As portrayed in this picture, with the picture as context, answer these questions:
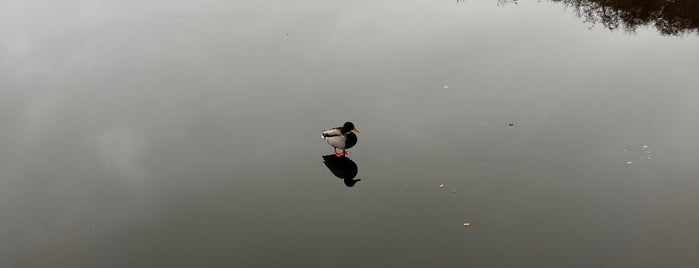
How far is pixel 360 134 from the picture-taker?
7.42 meters

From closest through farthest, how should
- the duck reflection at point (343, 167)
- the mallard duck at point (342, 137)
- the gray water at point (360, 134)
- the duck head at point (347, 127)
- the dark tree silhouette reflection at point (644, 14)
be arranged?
1. the gray water at point (360, 134)
2. the duck reflection at point (343, 167)
3. the mallard duck at point (342, 137)
4. the duck head at point (347, 127)
5. the dark tree silhouette reflection at point (644, 14)

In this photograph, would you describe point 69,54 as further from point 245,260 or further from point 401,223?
point 401,223

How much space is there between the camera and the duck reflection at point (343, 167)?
680cm

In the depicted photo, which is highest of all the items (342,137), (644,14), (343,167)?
(644,14)

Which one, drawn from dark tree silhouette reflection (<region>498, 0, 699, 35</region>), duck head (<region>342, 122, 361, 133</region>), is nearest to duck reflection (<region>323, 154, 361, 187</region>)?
duck head (<region>342, 122, 361, 133</region>)

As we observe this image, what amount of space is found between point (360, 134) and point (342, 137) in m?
0.50

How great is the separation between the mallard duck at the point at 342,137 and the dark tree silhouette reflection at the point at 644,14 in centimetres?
474

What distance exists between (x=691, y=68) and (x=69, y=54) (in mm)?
9039

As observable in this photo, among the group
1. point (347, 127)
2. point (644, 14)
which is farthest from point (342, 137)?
point (644, 14)

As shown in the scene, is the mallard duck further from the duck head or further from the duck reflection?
the duck reflection

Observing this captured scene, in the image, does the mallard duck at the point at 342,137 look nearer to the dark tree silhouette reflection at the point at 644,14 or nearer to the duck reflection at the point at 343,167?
the duck reflection at the point at 343,167

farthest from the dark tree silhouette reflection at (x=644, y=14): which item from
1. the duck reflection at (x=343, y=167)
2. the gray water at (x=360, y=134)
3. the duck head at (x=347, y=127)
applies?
the duck reflection at (x=343, y=167)

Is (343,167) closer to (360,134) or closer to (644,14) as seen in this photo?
(360,134)

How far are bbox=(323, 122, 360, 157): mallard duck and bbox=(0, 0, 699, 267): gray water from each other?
243 mm
